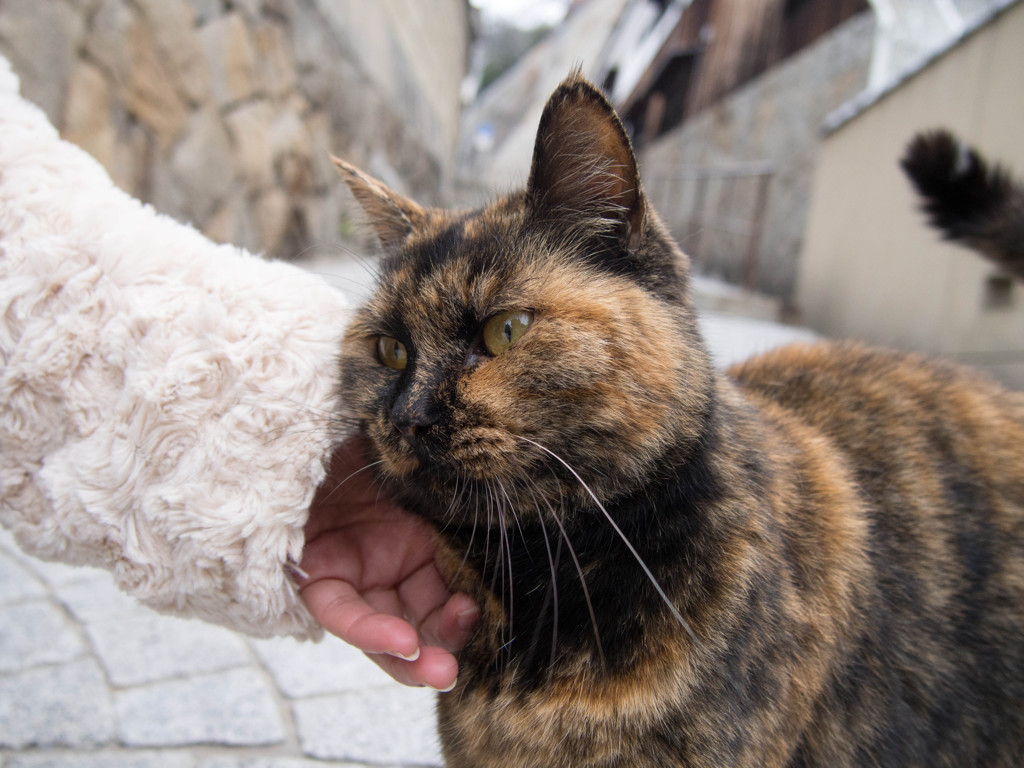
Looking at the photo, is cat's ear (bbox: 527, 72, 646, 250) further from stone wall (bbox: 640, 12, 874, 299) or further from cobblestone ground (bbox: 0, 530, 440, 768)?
stone wall (bbox: 640, 12, 874, 299)

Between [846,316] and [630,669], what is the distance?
17.2ft

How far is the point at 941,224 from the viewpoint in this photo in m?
1.71

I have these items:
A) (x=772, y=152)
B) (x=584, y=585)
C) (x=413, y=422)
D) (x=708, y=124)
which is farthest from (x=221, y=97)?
(x=708, y=124)

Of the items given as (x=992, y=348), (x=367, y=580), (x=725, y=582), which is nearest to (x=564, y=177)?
(x=725, y=582)

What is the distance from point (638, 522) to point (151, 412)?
795mm

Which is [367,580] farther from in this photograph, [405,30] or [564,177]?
[405,30]

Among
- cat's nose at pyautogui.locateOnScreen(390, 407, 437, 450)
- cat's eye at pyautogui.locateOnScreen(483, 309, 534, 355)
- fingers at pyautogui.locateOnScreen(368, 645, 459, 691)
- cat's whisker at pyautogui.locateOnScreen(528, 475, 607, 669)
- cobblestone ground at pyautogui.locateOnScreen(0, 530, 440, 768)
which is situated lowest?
cobblestone ground at pyautogui.locateOnScreen(0, 530, 440, 768)

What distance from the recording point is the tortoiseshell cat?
957 mm

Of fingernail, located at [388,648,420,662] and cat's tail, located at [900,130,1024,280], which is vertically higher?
cat's tail, located at [900,130,1024,280]

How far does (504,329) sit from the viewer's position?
104 centimetres

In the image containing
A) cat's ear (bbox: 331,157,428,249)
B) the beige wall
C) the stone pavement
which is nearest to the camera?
cat's ear (bbox: 331,157,428,249)

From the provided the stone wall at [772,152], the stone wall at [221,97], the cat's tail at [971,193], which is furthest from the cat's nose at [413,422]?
the stone wall at [772,152]

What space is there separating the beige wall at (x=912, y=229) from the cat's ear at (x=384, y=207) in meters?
2.51

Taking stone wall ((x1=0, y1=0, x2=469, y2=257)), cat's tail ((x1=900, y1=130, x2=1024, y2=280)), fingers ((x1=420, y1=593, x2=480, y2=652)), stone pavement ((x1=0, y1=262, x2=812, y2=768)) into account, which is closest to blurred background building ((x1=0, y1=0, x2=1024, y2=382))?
stone wall ((x1=0, y1=0, x2=469, y2=257))
